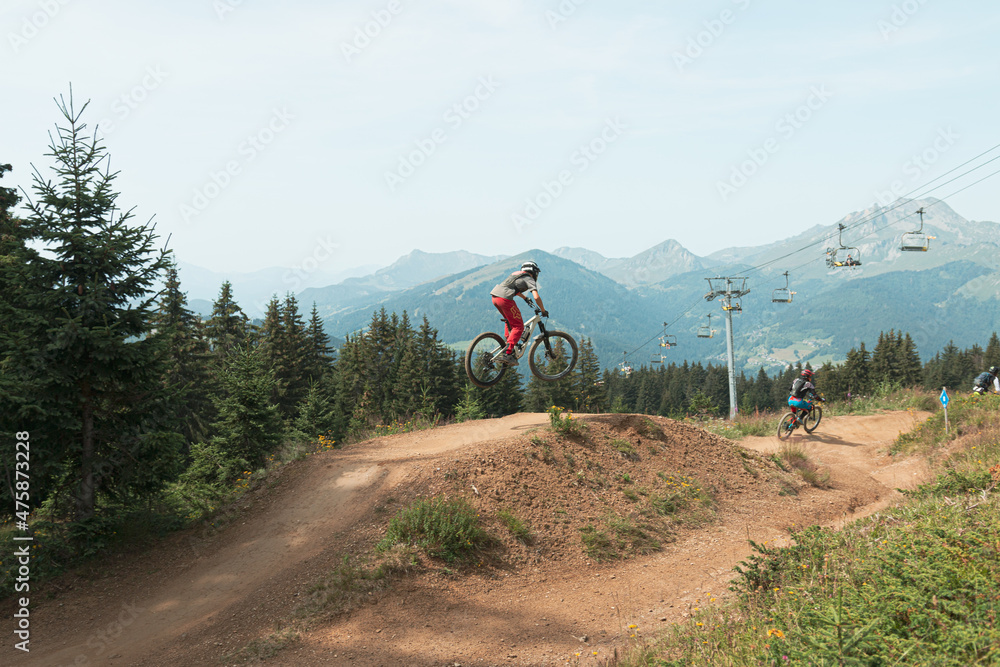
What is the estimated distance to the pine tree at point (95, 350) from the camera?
973cm

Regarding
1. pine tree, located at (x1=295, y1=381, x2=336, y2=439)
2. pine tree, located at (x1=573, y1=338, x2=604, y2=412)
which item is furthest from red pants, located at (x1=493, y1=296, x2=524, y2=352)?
pine tree, located at (x1=573, y1=338, x2=604, y2=412)

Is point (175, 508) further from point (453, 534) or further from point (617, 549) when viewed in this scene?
point (617, 549)

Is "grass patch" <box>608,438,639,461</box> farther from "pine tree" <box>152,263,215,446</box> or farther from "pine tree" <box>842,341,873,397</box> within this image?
"pine tree" <box>842,341,873,397</box>

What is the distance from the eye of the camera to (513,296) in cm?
1220

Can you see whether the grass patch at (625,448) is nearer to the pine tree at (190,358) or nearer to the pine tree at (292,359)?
the pine tree at (190,358)

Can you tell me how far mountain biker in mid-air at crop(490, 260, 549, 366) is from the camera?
12.1m

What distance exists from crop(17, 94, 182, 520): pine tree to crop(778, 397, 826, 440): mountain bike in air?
17.7m

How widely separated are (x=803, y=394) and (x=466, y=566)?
13.9 metres

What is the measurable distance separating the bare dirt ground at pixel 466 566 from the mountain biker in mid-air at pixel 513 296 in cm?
227

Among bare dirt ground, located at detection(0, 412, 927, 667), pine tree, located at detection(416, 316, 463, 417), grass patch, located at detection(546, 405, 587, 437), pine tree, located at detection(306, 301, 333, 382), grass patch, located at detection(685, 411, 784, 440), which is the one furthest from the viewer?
pine tree, located at detection(416, 316, 463, 417)

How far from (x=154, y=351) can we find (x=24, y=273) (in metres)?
2.61

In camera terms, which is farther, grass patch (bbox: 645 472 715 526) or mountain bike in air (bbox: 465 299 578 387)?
mountain bike in air (bbox: 465 299 578 387)

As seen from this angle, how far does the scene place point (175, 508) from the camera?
37.9 ft

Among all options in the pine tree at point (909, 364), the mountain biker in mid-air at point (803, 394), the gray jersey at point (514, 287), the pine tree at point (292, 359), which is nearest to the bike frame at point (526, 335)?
the gray jersey at point (514, 287)
